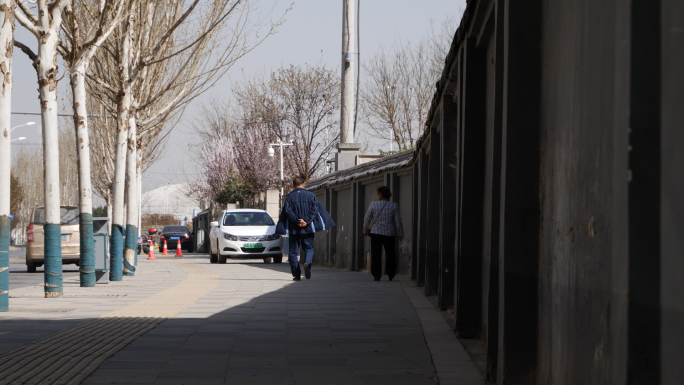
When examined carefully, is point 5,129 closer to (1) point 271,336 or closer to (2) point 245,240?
(1) point 271,336

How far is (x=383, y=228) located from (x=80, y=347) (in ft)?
26.5

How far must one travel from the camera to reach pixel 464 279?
21.0ft

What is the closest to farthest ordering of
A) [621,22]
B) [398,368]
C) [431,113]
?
[621,22] < [398,368] < [431,113]

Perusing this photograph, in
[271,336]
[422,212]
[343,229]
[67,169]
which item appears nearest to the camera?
[271,336]

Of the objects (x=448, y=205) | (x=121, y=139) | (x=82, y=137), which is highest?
(x=121, y=139)

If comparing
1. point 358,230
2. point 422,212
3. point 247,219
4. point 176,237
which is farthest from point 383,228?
point 176,237

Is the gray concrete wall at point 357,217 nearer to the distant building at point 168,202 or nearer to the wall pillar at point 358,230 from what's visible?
the wall pillar at point 358,230

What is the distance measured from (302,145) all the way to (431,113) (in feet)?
150

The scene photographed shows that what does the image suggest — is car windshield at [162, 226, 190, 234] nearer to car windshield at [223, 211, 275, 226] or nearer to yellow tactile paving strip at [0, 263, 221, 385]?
car windshield at [223, 211, 275, 226]

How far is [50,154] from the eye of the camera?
11.1 m

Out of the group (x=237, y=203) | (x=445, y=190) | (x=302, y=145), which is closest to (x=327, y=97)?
(x=302, y=145)

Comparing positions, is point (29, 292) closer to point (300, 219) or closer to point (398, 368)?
point (300, 219)

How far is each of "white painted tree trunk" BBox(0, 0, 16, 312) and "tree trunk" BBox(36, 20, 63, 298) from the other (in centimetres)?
164

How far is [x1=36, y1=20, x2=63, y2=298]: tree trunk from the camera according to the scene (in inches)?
432
